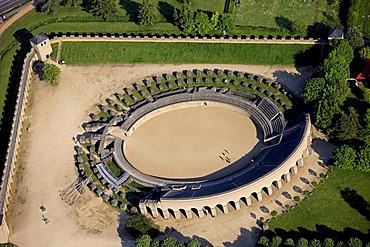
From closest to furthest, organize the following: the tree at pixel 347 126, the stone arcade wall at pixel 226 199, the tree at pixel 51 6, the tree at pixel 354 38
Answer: the stone arcade wall at pixel 226 199, the tree at pixel 347 126, the tree at pixel 354 38, the tree at pixel 51 6

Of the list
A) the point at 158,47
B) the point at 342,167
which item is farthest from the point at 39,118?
the point at 342,167

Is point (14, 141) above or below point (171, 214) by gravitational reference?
above

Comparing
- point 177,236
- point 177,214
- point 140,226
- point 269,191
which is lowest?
point 177,236

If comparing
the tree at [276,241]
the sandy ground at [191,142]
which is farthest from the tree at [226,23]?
the tree at [276,241]

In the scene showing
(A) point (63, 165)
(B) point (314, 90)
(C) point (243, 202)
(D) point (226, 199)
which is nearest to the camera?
(D) point (226, 199)

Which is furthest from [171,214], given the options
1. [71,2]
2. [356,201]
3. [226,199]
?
[71,2]

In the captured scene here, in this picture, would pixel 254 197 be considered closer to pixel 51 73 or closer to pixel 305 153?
pixel 305 153

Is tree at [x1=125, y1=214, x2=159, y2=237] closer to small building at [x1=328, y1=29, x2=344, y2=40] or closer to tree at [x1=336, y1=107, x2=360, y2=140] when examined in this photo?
tree at [x1=336, y1=107, x2=360, y2=140]

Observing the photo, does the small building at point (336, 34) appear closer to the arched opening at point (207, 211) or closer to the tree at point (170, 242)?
the arched opening at point (207, 211)
